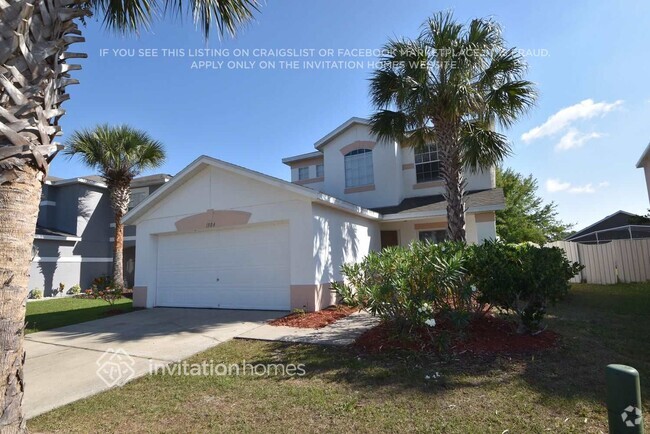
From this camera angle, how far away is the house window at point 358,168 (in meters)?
17.5

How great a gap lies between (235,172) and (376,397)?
853cm

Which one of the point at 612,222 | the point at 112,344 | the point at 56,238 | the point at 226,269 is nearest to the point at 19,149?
the point at 112,344

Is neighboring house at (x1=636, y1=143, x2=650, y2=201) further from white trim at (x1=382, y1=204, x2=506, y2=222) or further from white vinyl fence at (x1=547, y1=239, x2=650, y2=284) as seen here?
white trim at (x1=382, y1=204, x2=506, y2=222)

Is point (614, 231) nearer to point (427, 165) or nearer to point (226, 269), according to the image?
point (427, 165)

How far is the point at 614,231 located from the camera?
22719 mm

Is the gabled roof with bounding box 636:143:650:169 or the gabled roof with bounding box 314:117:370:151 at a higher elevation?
the gabled roof with bounding box 314:117:370:151

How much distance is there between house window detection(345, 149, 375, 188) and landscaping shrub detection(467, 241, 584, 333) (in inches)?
433

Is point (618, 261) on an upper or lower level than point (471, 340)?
upper

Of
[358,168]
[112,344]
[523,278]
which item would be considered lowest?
[112,344]

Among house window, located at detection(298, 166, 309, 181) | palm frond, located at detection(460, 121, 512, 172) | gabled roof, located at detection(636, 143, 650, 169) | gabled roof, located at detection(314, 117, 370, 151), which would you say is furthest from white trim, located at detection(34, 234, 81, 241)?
gabled roof, located at detection(636, 143, 650, 169)

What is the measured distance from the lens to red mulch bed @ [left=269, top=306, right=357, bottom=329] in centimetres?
864

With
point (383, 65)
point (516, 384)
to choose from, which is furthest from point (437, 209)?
point (516, 384)

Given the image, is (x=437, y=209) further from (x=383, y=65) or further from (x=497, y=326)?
(x=497, y=326)

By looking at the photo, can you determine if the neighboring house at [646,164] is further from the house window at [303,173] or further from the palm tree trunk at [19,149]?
the palm tree trunk at [19,149]
